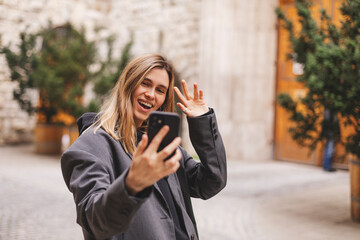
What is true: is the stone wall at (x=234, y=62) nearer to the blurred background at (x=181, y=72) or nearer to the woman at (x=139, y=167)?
the blurred background at (x=181, y=72)

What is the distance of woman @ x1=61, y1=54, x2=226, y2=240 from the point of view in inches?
44.6

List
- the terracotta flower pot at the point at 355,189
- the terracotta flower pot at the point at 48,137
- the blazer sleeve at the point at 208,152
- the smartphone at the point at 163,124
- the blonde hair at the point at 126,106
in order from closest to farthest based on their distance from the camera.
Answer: the smartphone at the point at 163,124
the blonde hair at the point at 126,106
the blazer sleeve at the point at 208,152
the terracotta flower pot at the point at 355,189
the terracotta flower pot at the point at 48,137

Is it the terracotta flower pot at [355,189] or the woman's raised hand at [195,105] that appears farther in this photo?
the terracotta flower pot at [355,189]

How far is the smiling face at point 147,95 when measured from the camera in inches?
65.4

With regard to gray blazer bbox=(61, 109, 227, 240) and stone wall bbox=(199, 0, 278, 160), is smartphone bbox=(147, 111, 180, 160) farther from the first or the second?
stone wall bbox=(199, 0, 278, 160)

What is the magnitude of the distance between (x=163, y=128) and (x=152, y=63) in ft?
1.91

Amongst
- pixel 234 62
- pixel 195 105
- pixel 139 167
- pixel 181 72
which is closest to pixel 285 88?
pixel 234 62

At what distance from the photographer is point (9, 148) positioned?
1188 centimetres

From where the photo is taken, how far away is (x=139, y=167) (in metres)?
1.11

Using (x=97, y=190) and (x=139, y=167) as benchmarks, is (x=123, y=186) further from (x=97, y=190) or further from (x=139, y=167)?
(x=97, y=190)

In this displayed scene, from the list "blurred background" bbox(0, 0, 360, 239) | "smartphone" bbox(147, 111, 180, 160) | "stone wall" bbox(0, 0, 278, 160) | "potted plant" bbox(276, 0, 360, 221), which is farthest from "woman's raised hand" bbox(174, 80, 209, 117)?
"stone wall" bbox(0, 0, 278, 160)

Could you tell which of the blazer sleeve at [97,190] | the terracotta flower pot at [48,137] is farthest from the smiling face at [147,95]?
the terracotta flower pot at [48,137]

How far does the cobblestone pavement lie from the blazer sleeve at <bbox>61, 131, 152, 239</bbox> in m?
3.20

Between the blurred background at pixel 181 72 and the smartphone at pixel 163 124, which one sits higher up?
the smartphone at pixel 163 124
